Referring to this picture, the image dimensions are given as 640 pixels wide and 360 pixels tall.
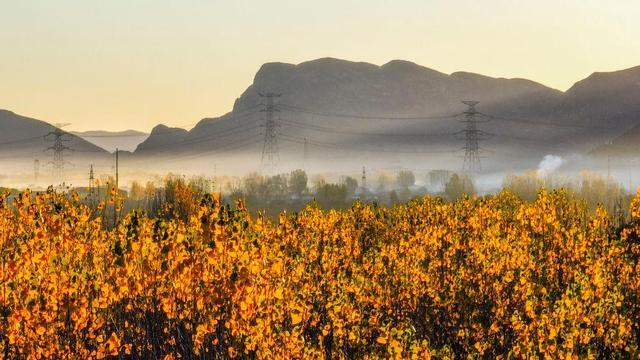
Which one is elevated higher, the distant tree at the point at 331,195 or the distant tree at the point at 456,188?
the distant tree at the point at 456,188

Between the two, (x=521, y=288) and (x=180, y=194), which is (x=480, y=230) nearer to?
(x=521, y=288)

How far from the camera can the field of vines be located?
881 cm

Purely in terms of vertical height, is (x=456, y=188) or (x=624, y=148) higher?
(x=624, y=148)

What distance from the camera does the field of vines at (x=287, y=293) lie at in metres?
8.81

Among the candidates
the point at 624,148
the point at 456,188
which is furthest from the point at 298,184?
the point at 624,148

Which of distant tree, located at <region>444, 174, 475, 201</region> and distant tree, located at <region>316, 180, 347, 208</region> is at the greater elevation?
distant tree, located at <region>444, 174, 475, 201</region>

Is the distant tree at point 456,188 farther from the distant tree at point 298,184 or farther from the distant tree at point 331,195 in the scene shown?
the distant tree at point 298,184

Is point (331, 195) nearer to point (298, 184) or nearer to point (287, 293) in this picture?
point (298, 184)

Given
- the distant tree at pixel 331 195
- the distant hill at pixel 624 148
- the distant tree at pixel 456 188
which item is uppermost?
the distant hill at pixel 624 148

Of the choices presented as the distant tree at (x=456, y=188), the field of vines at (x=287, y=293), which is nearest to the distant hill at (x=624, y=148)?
the distant tree at (x=456, y=188)

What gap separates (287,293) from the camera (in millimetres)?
11406

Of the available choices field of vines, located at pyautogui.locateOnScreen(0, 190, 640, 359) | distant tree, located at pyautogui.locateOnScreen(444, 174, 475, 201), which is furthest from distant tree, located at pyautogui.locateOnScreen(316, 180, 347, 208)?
field of vines, located at pyautogui.locateOnScreen(0, 190, 640, 359)

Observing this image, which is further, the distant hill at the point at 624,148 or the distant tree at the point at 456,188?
the distant hill at the point at 624,148

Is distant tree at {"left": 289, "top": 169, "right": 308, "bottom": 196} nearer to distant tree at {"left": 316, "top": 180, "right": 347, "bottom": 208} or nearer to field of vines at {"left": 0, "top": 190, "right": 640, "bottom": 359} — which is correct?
distant tree at {"left": 316, "top": 180, "right": 347, "bottom": 208}
